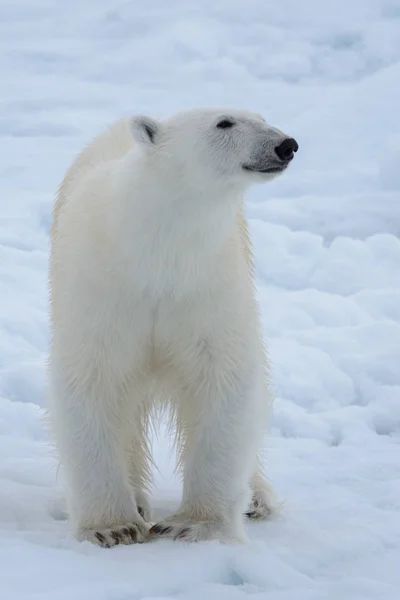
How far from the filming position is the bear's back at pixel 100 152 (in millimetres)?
3293

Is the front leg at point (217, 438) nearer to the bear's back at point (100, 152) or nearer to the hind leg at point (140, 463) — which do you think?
the hind leg at point (140, 463)

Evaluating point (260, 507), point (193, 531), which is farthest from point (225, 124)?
point (260, 507)

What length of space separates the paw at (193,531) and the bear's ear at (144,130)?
99 centimetres

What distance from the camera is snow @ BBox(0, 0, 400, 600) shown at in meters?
2.60

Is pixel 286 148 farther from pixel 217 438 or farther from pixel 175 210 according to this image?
pixel 217 438

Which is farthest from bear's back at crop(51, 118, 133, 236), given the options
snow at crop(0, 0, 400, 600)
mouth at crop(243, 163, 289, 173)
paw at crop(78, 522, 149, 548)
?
paw at crop(78, 522, 149, 548)

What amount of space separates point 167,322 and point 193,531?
1.79 feet

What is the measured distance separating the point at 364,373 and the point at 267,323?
0.97 m

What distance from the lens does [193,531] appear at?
2.83m

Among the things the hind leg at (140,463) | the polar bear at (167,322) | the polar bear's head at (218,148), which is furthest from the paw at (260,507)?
the polar bear's head at (218,148)

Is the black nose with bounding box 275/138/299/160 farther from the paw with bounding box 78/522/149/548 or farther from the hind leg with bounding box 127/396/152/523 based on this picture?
the paw with bounding box 78/522/149/548

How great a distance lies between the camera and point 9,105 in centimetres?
1085

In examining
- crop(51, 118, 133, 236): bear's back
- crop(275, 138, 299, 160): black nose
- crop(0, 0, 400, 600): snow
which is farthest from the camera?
crop(51, 118, 133, 236): bear's back

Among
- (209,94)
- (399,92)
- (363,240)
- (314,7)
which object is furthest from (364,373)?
(314,7)
